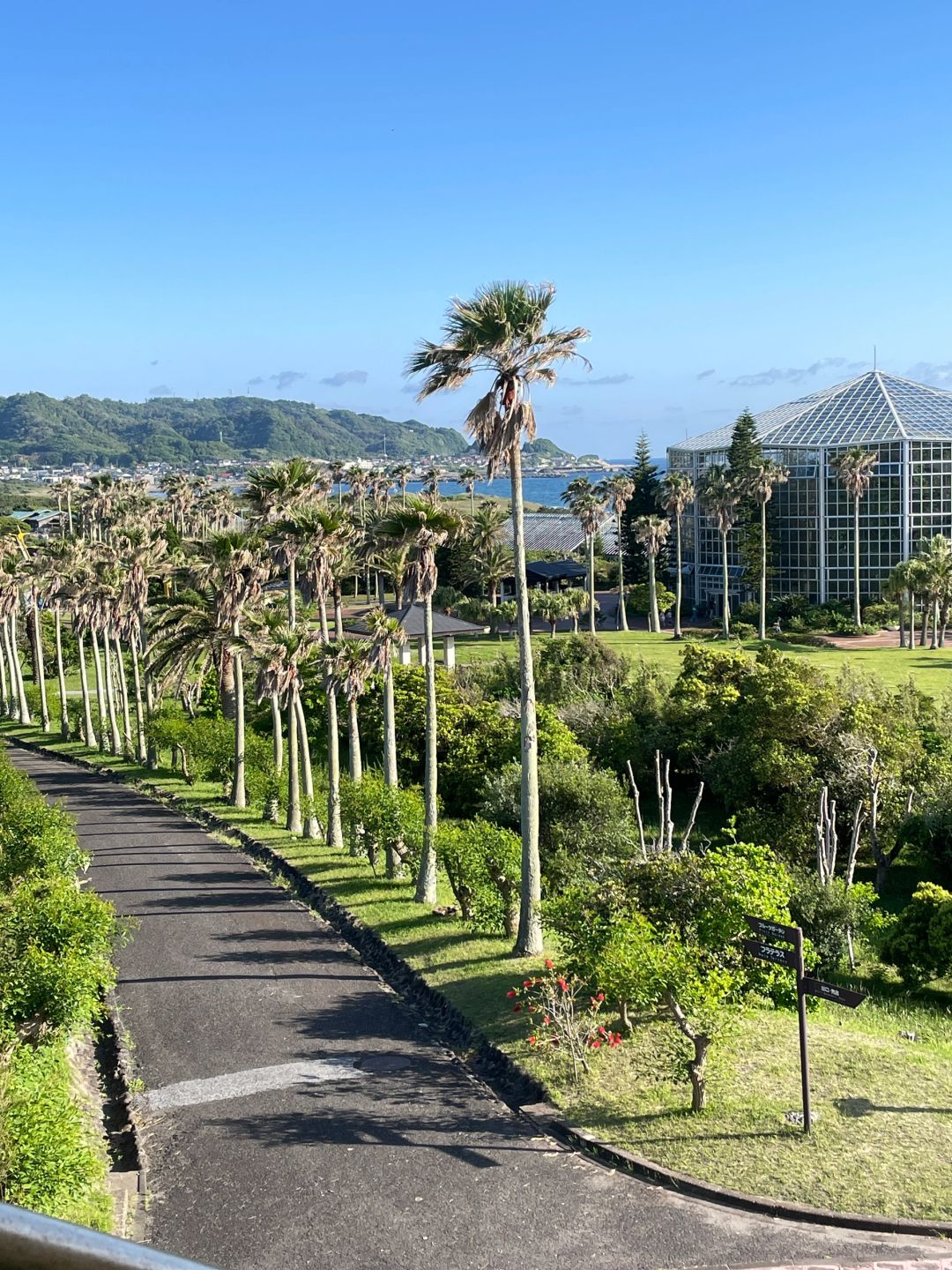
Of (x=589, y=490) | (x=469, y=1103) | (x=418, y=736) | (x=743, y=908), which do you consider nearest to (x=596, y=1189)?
(x=469, y=1103)

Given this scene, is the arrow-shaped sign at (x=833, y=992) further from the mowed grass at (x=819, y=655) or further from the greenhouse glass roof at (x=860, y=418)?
the greenhouse glass roof at (x=860, y=418)

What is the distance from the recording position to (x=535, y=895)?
21453 millimetres

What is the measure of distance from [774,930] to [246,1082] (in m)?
8.14

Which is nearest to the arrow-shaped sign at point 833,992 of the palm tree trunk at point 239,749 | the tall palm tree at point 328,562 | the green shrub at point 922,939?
the green shrub at point 922,939

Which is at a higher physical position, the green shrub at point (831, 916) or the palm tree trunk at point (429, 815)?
the palm tree trunk at point (429, 815)

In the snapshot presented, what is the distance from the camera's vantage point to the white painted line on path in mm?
16391

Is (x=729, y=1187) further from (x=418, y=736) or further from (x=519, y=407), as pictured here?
(x=418, y=736)

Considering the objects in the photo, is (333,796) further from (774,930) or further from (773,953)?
(773,953)

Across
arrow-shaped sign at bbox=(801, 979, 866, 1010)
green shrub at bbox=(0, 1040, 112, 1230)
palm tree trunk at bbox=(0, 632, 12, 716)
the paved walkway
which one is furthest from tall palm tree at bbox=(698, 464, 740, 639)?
green shrub at bbox=(0, 1040, 112, 1230)

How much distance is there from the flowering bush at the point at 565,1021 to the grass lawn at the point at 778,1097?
0.26m

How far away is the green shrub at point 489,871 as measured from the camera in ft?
76.1

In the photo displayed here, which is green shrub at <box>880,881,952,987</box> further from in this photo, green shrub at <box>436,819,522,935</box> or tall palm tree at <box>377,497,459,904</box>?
tall palm tree at <box>377,497,459,904</box>

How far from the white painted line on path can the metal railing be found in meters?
16.5

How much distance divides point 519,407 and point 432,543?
666 centimetres
